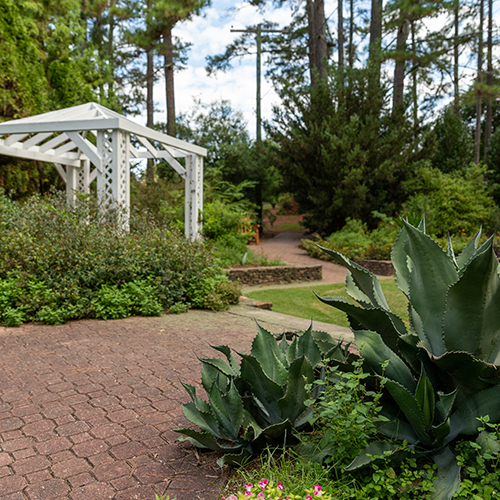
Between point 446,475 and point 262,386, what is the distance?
88cm

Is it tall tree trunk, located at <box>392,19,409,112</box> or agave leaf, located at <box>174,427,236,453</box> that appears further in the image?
tall tree trunk, located at <box>392,19,409,112</box>

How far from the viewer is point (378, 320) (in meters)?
2.21

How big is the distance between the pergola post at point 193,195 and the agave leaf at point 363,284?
28.1 ft

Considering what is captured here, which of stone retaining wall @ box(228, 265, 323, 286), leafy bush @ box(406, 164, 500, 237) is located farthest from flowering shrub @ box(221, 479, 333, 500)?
leafy bush @ box(406, 164, 500, 237)

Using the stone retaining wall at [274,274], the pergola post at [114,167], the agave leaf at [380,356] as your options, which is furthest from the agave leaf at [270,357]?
the stone retaining wall at [274,274]

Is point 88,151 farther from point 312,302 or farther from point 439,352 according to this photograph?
point 439,352

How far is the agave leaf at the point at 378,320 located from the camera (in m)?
2.16

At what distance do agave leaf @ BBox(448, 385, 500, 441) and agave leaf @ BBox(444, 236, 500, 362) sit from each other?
0.52ft

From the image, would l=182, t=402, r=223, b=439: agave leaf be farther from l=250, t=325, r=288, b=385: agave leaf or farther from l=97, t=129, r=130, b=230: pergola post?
l=97, t=129, r=130, b=230: pergola post

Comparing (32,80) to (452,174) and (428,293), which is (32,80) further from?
(452,174)

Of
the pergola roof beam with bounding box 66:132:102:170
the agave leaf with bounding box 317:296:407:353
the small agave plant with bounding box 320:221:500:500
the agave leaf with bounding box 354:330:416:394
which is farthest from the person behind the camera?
the pergola roof beam with bounding box 66:132:102:170

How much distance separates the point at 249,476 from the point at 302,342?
74 centimetres

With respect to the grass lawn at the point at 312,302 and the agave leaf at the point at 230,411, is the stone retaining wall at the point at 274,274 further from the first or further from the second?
the agave leaf at the point at 230,411

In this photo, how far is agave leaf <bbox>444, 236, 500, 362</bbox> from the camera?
5.82ft
